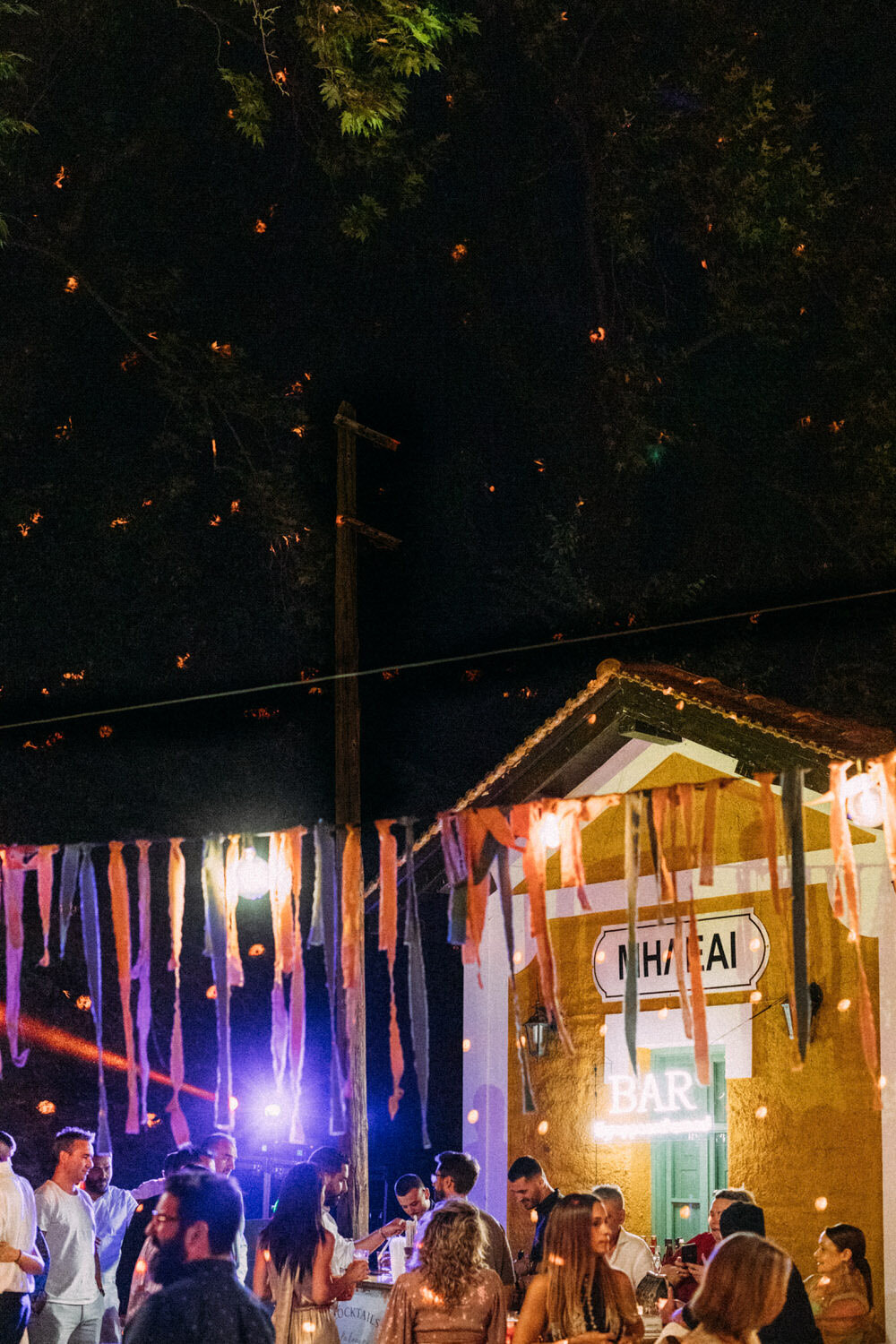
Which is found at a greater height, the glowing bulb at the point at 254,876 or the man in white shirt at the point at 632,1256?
the glowing bulb at the point at 254,876

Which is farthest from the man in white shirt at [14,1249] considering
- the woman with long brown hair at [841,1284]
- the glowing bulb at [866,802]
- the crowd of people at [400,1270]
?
the glowing bulb at [866,802]

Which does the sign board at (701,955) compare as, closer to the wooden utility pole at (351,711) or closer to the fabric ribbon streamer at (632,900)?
the fabric ribbon streamer at (632,900)

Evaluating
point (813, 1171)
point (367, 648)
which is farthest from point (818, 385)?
point (813, 1171)

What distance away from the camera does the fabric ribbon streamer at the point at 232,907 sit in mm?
8547

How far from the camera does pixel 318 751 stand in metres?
20.2

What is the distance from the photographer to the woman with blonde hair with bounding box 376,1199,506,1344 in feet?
17.1

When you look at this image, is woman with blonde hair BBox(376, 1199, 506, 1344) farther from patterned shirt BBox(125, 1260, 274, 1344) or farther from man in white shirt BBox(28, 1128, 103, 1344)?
man in white shirt BBox(28, 1128, 103, 1344)

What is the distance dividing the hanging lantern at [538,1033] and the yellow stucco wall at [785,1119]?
321mm

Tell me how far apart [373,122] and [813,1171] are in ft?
23.5

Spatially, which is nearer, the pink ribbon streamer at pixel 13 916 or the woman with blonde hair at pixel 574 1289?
the woman with blonde hair at pixel 574 1289

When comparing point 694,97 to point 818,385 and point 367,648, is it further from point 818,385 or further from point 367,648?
point 367,648

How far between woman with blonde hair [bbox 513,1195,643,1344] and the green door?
439 centimetres

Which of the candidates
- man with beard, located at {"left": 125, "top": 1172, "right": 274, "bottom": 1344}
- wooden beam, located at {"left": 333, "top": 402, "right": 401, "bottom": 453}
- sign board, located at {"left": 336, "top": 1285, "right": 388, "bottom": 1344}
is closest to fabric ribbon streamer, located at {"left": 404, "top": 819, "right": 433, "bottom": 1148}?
sign board, located at {"left": 336, "top": 1285, "right": 388, "bottom": 1344}

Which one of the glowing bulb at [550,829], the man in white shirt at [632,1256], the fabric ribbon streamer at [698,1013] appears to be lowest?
the man in white shirt at [632,1256]
